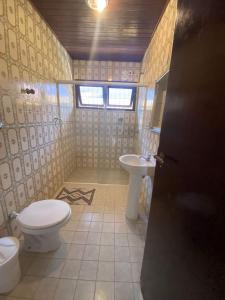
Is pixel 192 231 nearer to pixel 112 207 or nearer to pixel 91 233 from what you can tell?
pixel 91 233

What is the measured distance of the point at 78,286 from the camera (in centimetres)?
112

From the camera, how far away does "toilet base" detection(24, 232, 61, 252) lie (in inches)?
53.7

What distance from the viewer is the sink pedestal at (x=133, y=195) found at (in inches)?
68.9

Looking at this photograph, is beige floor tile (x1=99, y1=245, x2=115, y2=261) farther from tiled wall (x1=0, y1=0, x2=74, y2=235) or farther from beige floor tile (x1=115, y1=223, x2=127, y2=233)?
tiled wall (x1=0, y1=0, x2=74, y2=235)

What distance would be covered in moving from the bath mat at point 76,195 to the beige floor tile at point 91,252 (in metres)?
0.78

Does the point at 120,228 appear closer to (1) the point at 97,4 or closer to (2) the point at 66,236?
(2) the point at 66,236

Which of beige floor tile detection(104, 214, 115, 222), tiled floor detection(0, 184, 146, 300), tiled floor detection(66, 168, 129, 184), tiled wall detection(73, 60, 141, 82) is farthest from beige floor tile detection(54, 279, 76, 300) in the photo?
tiled wall detection(73, 60, 141, 82)

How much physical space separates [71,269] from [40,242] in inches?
15.4

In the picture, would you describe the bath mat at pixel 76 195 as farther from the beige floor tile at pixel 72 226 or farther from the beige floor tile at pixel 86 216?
the beige floor tile at pixel 72 226

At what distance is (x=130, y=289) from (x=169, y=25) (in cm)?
240

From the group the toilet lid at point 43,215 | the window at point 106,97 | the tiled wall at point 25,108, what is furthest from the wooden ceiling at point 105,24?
the toilet lid at point 43,215

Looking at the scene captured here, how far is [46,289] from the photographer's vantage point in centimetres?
109

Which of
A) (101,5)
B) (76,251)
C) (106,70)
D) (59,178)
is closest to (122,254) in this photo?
(76,251)

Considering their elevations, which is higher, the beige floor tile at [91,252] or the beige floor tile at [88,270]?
the beige floor tile at [88,270]
